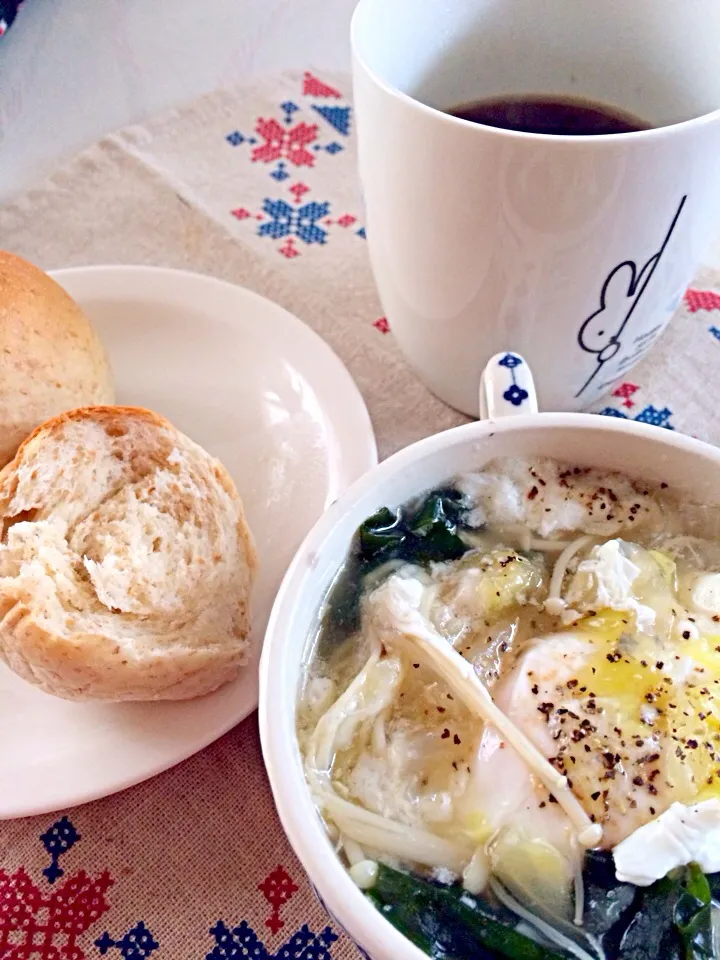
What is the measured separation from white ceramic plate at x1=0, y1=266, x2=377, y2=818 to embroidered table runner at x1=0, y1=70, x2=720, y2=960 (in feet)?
0.18

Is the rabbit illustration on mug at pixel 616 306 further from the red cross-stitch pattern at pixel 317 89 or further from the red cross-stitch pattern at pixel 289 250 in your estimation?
the red cross-stitch pattern at pixel 317 89

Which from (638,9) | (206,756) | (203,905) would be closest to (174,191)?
(638,9)

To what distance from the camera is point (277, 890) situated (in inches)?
30.8

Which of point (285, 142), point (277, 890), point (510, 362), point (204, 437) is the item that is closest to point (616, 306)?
point (510, 362)

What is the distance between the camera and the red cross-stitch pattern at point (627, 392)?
1.13m

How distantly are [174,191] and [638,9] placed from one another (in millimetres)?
767

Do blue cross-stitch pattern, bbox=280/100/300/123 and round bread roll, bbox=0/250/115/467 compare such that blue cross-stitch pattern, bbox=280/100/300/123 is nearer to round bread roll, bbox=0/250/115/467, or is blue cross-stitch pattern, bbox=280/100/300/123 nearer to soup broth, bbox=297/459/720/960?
round bread roll, bbox=0/250/115/467

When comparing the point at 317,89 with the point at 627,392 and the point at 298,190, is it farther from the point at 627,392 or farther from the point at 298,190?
the point at 627,392

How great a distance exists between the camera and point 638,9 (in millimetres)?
987

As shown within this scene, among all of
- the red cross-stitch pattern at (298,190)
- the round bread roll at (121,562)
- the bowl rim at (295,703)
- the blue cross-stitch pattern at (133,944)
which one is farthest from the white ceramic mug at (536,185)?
the blue cross-stitch pattern at (133,944)

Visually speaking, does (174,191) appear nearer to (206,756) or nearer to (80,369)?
(80,369)

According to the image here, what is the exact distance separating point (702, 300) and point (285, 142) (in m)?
0.76

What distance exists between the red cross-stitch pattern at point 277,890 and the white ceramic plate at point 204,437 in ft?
0.45

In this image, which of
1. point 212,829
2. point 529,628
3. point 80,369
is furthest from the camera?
point 80,369
